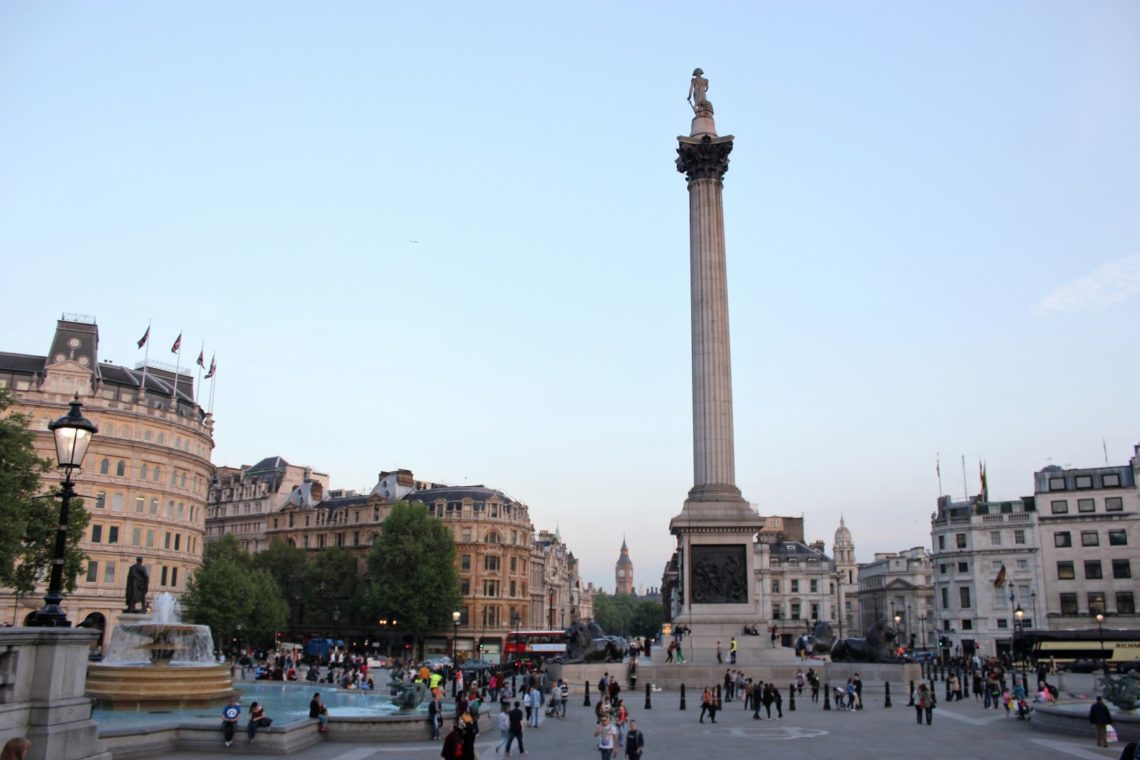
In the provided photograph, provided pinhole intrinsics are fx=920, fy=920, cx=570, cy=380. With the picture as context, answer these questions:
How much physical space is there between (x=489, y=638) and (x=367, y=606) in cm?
1661

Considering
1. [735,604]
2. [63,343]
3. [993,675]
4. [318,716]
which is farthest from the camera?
[63,343]

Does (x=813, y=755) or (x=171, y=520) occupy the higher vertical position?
(x=171, y=520)

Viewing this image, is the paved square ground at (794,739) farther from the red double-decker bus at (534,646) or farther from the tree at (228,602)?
the tree at (228,602)

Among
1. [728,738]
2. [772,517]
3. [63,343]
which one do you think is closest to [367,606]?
[63,343]

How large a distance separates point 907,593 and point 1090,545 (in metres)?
56.0

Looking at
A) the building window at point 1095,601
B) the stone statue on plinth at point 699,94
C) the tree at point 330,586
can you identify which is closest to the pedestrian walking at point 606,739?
the stone statue on plinth at point 699,94

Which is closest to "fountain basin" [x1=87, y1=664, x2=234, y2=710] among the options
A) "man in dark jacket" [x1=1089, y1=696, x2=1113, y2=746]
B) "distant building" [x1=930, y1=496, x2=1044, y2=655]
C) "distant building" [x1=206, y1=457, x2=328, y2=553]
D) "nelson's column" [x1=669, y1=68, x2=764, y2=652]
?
"nelson's column" [x1=669, y1=68, x2=764, y2=652]

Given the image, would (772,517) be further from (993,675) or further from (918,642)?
(993,675)

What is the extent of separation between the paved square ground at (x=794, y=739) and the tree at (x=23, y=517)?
24294 mm

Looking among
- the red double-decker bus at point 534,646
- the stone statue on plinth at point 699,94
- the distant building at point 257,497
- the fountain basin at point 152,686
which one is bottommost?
the red double-decker bus at point 534,646

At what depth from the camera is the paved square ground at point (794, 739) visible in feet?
74.3

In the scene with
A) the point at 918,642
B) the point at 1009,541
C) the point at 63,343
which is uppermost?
the point at 63,343

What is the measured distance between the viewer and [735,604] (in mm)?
46875

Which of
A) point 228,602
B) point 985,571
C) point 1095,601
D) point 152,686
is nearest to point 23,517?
point 152,686
